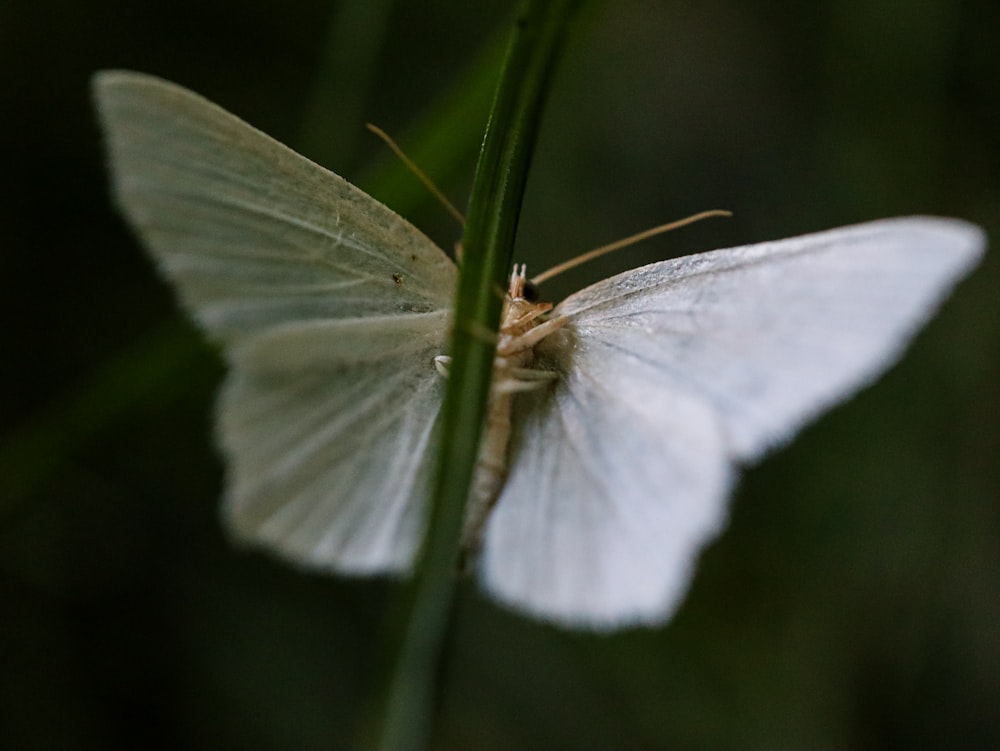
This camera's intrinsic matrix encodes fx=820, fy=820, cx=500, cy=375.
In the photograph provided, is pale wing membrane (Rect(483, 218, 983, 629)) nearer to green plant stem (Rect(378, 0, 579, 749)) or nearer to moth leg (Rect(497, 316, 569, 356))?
moth leg (Rect(497, 316, 569, 356))

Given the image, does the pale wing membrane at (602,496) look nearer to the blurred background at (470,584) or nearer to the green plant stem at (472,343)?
the green plant stem at (472,343)

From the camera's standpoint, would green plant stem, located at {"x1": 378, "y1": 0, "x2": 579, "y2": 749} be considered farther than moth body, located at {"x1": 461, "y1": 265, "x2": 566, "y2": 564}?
No

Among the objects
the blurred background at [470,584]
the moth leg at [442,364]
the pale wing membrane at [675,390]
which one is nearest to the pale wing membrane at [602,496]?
the pale wing membrane at [675,390]

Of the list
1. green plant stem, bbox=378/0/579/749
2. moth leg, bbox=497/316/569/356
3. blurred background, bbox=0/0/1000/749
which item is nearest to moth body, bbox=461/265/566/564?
moth leg, bbox=497/316/569/356

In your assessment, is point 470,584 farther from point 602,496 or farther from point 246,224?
point 246,224

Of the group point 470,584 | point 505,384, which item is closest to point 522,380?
point 505,384

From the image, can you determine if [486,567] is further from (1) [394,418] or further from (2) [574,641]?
(2) [574,641]
